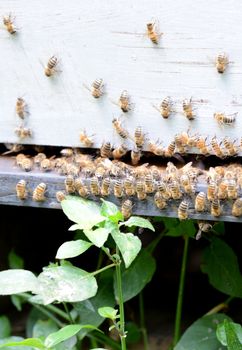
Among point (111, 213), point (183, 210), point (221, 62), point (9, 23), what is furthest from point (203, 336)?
point (9, 23)

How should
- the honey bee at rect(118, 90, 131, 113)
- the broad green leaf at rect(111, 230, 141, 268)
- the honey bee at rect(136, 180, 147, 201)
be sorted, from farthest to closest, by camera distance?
the honey bee at rect(118, 90, 131, 113) < the honey bee at rect(136, 180, 147, 201) < the broad green leaf at rect(111, 230, 141, 268)

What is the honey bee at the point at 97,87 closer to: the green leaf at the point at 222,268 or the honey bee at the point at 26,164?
the honey bee at the point at 26,164

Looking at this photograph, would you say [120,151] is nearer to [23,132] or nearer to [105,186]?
[105,186]

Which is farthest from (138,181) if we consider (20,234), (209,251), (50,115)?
(20,234)

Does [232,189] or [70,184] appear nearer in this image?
[232,189]

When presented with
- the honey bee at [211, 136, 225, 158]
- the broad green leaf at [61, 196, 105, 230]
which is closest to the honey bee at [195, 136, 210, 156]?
the honey bee at [211, 136, 225, 158]

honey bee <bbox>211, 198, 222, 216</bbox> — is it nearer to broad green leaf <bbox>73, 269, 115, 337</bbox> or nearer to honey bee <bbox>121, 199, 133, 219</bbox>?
honey bee <bbox>121, 199, 133, 219</bbox>
